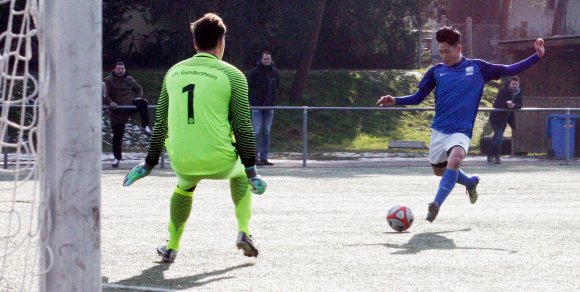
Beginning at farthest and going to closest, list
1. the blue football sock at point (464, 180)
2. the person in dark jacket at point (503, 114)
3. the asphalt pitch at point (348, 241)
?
the person in dark jacket at point (503, 114) → the blue football sock at point (464, 180) → the asphalt pitch at point (348, 241)

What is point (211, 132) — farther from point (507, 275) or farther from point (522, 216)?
point (522, 216)

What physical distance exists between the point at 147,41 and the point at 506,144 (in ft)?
56.6

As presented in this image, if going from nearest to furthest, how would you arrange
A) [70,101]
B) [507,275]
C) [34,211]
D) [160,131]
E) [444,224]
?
[70,101] → [34,211] → [507,275] → [160,131] → [444,224]

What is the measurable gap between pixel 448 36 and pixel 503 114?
39.1 ft

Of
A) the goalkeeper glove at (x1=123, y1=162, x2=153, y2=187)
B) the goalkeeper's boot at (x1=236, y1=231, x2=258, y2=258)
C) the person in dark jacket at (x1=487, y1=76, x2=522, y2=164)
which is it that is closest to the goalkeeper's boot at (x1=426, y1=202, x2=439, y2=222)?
the goalkeeper's boot at (x1=236, y1=231, x2=258, y2=258)

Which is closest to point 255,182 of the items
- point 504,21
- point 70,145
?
point 70,145

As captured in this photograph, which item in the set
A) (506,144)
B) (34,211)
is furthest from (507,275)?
(506,144)

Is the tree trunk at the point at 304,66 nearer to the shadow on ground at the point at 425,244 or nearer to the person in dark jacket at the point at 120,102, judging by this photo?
the person in dark jacket at the point at 120,102

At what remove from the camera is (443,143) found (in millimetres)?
10859

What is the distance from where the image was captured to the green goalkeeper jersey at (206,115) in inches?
292

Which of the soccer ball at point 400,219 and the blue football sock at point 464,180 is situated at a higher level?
the blue football sock at point 464,180

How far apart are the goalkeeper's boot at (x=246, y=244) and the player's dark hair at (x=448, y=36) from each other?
3558mm

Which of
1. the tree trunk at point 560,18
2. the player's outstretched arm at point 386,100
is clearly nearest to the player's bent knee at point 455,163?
the player's outstretched arm at point 386,100

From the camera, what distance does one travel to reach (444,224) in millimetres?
10547
